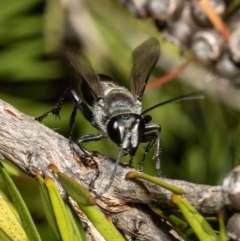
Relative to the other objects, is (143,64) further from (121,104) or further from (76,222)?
(76,222)

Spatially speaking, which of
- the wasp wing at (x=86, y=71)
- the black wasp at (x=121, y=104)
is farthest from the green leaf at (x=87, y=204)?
the wasp wing at (x=86, y=71)

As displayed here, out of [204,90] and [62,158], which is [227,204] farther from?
[204,90]

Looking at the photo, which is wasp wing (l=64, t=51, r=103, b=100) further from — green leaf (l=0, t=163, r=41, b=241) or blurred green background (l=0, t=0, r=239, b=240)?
green leaf (l=0, t=163, r=41, b=241)

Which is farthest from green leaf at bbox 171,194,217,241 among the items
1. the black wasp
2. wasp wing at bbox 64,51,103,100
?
wasp wing at bbox 64,51,103,100

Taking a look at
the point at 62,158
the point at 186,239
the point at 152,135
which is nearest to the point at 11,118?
the point at 62,158

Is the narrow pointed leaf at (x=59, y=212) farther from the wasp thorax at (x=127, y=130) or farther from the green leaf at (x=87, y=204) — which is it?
the wasp thorax at (x=127, y=130)
